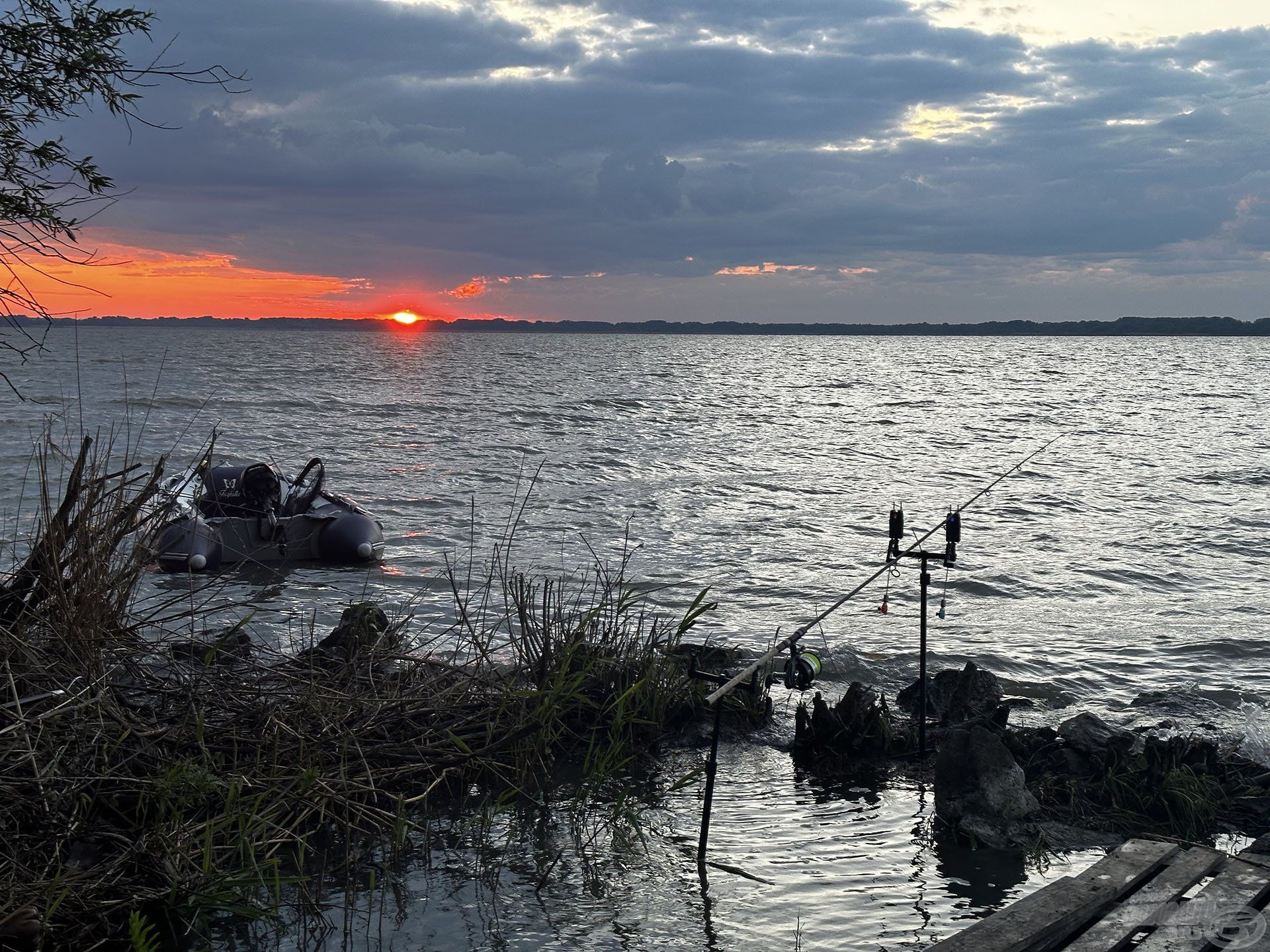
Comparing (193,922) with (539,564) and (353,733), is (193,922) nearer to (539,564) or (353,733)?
(353,733)

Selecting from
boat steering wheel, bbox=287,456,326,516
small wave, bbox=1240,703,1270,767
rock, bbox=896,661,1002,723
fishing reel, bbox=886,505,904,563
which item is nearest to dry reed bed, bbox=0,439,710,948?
fishing reel, bbox=886,505,904,563

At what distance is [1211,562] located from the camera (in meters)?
16.4

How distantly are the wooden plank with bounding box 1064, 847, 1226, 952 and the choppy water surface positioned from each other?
0.95 m

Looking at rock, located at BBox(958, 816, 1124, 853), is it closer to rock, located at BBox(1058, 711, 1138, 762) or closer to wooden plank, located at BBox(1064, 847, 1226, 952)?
rock, located at BBox(1058, 711, 1138, 762)

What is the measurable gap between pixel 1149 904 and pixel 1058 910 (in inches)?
18.4

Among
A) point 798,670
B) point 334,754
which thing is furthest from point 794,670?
point 334,754

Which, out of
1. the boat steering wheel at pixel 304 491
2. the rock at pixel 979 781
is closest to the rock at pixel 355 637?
the rock at pixel 979 781

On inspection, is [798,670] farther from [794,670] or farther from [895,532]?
[895,532]

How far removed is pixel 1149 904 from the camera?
4512 mm

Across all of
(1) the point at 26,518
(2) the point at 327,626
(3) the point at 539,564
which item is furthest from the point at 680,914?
(1) the point at 26,518

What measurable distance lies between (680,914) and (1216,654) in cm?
854

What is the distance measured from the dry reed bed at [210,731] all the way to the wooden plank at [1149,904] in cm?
298

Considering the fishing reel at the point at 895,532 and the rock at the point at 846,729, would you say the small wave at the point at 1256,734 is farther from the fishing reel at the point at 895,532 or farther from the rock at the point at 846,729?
the fishing reel at the point at 895,532

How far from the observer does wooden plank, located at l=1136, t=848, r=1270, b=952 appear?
4.08 m
